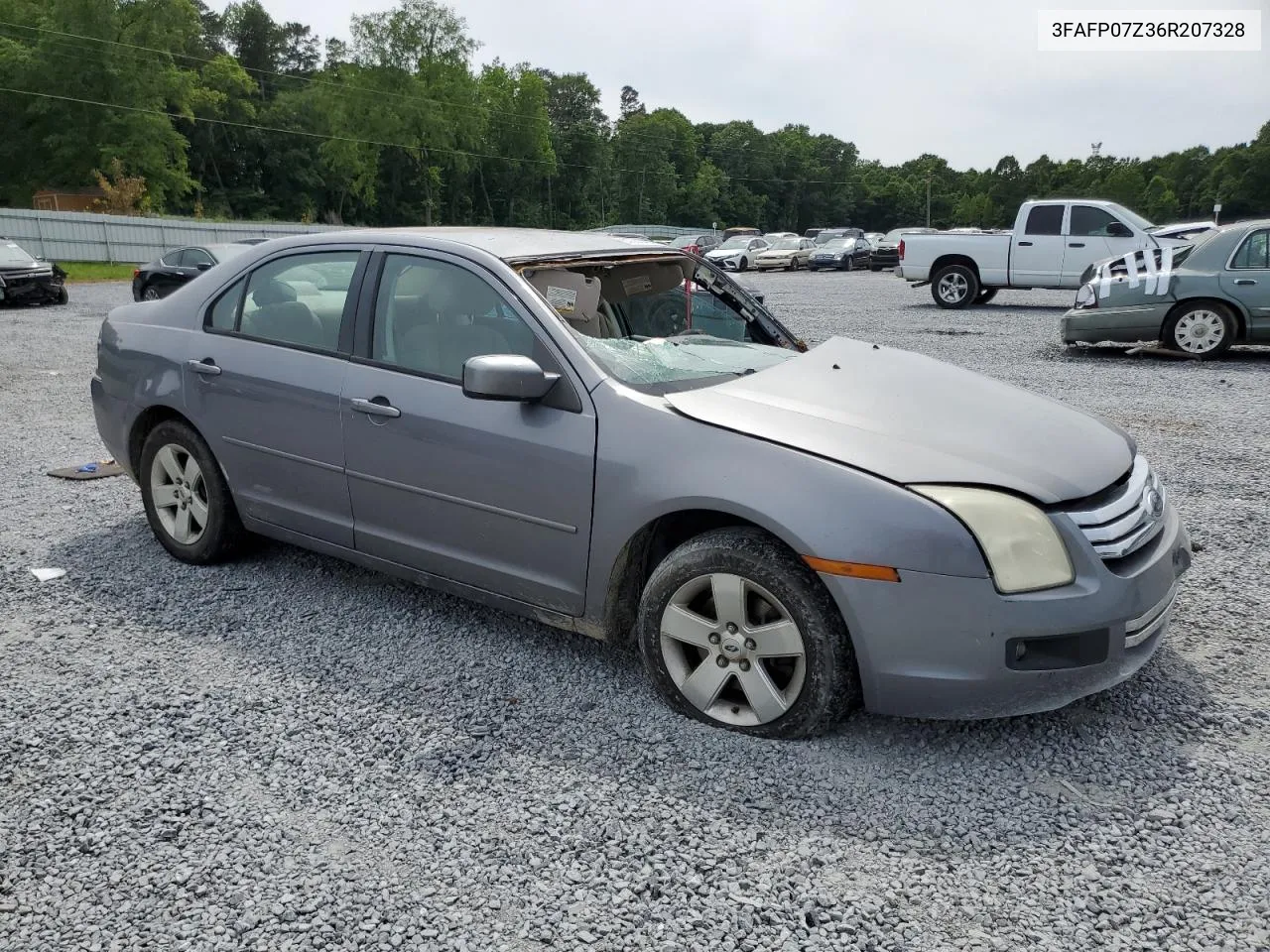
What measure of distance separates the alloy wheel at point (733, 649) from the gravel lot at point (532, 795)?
13 centimetres

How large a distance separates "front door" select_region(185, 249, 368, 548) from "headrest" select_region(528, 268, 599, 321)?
83cm

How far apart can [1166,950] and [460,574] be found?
8.16 feet

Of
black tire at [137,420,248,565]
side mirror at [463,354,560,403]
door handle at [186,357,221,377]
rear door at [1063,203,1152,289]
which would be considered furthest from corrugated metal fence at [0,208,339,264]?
side mirror at [463,354,560,403]

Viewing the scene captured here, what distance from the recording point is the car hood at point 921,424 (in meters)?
3.04

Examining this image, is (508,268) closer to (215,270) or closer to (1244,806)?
(215,270)

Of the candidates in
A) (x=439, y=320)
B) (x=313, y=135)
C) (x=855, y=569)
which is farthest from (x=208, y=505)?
(x=313, y=135)

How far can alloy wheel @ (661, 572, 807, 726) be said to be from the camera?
122 inches

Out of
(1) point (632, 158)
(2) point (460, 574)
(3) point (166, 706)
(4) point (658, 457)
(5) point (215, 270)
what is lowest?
(3) point (166, 706)

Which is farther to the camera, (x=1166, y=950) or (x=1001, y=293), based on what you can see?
(x=1001, y=293)

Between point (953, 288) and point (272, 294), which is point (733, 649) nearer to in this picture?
point (272, 294)

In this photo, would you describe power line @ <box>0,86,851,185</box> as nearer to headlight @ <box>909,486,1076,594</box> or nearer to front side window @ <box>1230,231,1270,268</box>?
front side window @ <box>1230,231,1270,268</box>

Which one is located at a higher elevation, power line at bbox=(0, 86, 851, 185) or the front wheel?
power line at bbox=(0, 86, 851, 185)

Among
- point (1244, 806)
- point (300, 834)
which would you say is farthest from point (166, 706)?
point (1244, 806)

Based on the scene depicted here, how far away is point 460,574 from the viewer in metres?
3.81
